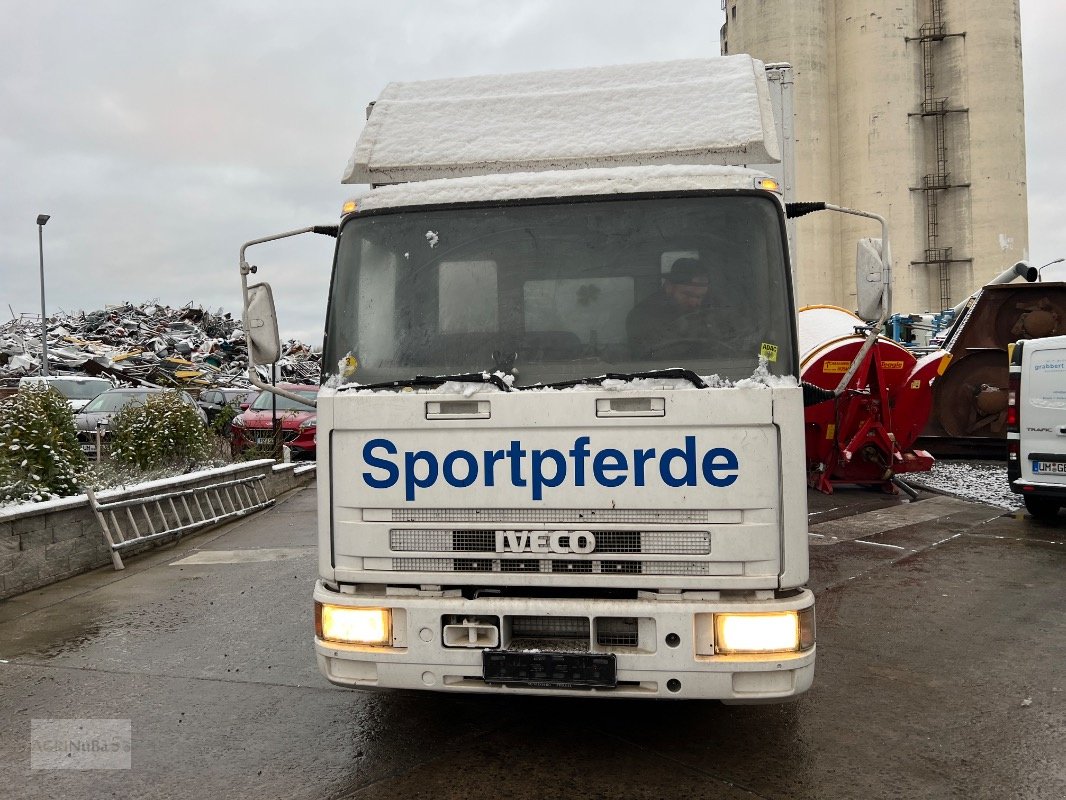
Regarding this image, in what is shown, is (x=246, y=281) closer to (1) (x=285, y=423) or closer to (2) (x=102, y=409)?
(1) (x=285, y=423)

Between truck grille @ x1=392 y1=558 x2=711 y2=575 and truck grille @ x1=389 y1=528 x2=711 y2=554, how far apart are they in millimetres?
42

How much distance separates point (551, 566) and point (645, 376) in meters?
0.87

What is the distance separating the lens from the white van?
9.23m

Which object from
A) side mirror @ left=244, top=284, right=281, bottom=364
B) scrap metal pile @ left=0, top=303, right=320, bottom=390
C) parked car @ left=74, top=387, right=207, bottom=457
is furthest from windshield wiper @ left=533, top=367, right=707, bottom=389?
scrap metal pile @ left=0, top=303, right=320, bottom=390

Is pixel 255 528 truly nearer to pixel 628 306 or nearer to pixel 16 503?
pixel 16 503

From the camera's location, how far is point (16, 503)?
7.50 meters

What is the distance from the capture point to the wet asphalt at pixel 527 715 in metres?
3.82

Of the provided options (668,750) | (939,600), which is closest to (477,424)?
(668,750)

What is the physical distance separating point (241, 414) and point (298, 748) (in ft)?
45.6

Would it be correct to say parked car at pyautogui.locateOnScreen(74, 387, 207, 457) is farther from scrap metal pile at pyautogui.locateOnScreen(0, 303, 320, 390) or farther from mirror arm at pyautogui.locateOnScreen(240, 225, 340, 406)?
mirror arm at pyautogui.locateOnScreen(240, 225, 340, 406)

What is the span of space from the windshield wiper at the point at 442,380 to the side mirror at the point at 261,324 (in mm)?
867

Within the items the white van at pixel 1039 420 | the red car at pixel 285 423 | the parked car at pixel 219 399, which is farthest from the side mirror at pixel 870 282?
the parked car at pixel 219 399

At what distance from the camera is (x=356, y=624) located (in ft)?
12.5

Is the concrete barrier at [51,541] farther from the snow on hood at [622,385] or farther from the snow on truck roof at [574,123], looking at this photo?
the snow on hood at [622,385]
